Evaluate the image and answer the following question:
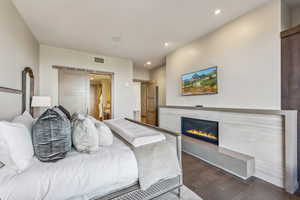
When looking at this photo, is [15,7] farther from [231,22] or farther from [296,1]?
[296,1]

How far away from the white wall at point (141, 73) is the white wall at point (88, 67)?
1.07 meters

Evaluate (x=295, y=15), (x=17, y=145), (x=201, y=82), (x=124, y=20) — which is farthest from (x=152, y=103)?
(x=17, y=145)

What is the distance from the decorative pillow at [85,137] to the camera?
1304 millimetres

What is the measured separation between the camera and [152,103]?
6.09 m

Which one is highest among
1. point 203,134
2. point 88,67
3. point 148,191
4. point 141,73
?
point 141,73

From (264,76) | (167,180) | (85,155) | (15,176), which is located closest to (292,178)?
(264,76)

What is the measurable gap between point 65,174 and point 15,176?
31cm

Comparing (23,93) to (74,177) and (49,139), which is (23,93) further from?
(74,177)

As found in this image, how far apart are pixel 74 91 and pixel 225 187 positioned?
4.35m

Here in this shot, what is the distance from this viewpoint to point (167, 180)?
1484 mm

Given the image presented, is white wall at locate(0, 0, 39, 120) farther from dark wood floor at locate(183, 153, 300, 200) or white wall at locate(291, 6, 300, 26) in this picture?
white wall at locate(291, 6, 300, 26)

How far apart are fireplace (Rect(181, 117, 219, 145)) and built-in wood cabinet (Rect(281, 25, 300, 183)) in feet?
3.69

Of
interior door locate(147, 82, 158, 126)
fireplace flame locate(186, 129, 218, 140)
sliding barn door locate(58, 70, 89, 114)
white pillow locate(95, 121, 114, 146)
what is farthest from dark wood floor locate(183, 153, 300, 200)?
interior door locate(147, 82, 158, 126)

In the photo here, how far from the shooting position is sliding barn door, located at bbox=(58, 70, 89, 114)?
395cm
